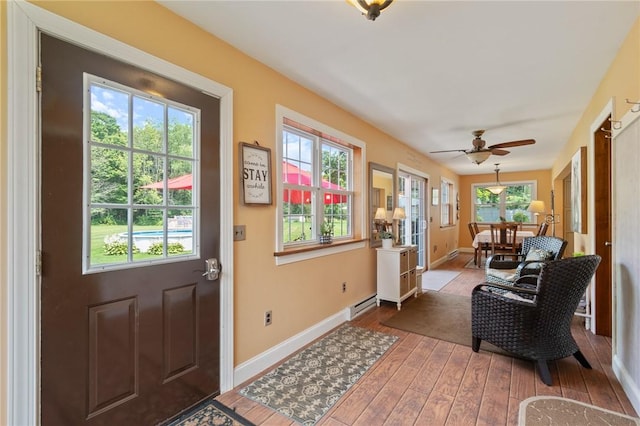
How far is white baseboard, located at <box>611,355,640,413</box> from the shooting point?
6.00ft

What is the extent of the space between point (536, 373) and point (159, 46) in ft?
11.5

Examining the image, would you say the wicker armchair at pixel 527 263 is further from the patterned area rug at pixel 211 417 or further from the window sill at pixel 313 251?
the patterned area rug at pixel 211 417

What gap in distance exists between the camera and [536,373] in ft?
7.48

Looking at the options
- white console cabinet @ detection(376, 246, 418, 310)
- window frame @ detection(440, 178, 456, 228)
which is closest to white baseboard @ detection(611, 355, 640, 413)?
white console cabinet @ detection(376, 246, 418, 310)

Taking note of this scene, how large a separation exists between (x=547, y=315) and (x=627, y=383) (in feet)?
1.95

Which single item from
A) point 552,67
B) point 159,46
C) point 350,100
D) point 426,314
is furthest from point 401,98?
point 426,314

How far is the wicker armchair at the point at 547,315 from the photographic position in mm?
2109

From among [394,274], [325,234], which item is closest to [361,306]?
[394,274]

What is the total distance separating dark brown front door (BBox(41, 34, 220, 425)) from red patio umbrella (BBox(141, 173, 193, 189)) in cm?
7

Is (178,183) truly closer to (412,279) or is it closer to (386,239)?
(386,239)

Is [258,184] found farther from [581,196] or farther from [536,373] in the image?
[581,196]

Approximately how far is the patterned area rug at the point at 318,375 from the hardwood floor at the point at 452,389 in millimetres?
67
